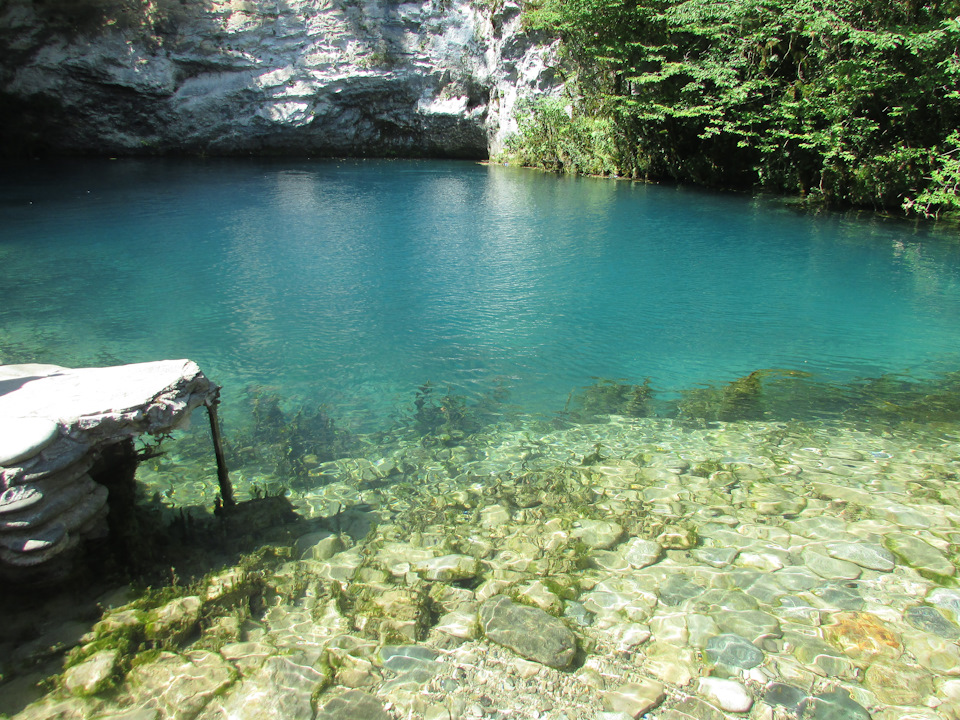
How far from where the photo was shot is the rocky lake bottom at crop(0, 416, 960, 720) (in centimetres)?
342

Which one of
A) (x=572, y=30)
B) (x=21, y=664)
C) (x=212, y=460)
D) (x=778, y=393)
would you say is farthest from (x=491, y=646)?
(x=572, y=30)

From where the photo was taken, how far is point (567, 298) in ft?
34.0

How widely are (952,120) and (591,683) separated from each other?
17356 mm

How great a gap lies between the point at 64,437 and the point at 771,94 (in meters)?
20.1

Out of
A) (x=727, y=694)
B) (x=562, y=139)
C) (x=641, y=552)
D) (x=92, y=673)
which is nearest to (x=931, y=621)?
(x=727, y=694)

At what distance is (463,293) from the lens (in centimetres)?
1054

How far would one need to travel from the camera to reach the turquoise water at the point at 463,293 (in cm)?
796

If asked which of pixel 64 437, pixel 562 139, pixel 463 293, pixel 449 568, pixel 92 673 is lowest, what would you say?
pixel 449 568

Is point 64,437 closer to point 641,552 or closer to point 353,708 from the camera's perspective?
point 353,708

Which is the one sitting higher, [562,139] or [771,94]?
[771,94]

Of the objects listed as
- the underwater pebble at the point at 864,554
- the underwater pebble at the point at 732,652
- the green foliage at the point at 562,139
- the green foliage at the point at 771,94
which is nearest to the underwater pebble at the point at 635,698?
the underwater pebble at the point at 732,652

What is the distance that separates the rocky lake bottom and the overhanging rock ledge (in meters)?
0.46

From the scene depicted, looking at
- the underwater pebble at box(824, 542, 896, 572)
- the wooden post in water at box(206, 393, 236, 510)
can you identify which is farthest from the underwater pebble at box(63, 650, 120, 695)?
the underwater pebble at box(824, 542, 896, 572)

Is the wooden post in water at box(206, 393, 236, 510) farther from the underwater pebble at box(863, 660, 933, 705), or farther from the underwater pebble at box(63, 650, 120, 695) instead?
the underwater pebble at box(863, 660, 933, 705)
